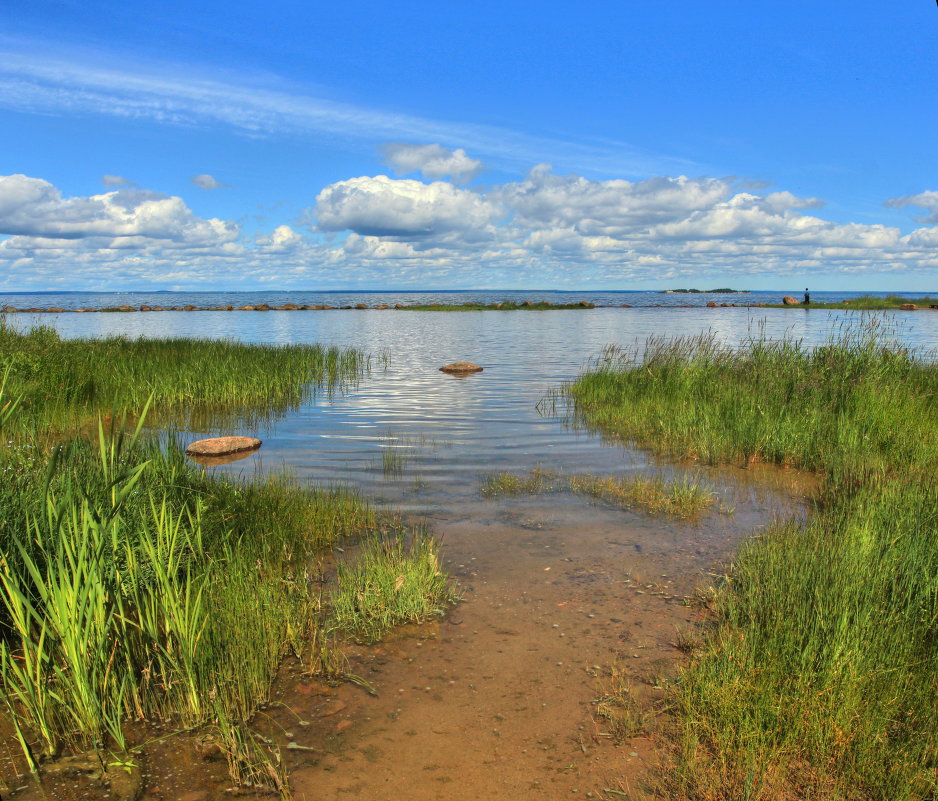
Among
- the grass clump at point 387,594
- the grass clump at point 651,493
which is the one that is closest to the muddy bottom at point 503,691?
the grass clump at point 387,594

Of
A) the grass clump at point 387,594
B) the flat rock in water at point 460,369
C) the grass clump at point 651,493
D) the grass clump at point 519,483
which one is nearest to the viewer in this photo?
the grass clump at point 387,594

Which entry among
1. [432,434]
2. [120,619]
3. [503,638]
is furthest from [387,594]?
[432,434]

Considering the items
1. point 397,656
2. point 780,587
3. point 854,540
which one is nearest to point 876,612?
point 780,587

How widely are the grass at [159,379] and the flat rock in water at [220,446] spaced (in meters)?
1.92

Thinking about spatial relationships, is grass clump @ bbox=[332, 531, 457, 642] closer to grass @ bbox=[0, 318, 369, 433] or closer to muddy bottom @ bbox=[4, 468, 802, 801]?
muddy bottom @ bbox=[4, 468, 802, 801]

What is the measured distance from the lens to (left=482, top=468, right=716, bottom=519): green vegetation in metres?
9.50

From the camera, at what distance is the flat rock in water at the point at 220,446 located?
42.6 feet

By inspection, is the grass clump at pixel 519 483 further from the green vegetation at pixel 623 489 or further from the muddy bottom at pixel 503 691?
the muddy bottom at pixel 503 691

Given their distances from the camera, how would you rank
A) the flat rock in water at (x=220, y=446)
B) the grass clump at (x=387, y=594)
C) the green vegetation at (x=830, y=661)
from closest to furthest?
the green vegetation at (x=830, y=661), the grass clump at (x=387, y=594), the flat rock in water at (x=220, y=446)

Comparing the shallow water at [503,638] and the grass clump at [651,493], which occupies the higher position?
the grass clump at [651,493]

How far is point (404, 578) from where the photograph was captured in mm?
6348

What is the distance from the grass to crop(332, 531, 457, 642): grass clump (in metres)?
9.23

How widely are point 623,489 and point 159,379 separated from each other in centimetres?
1319

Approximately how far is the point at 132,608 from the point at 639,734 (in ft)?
12.8
